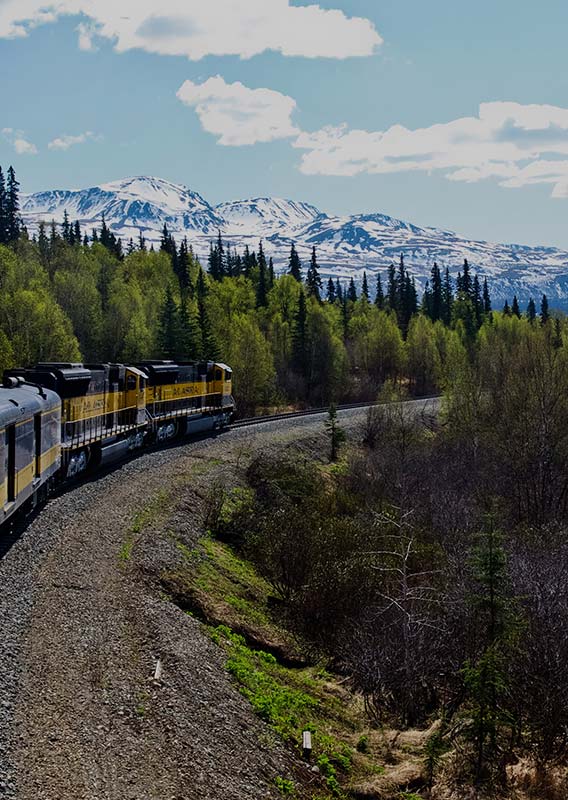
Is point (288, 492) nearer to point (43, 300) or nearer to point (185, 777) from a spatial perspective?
point (185, 777)

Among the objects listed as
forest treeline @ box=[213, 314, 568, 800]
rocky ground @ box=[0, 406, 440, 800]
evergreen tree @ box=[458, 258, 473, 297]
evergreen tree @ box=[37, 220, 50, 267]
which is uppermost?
evergreen tree @ box=[37, 220, 50, 267]

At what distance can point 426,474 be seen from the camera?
3631 cm

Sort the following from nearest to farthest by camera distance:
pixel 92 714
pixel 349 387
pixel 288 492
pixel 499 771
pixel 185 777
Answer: pixel 185 777 → pixel 92 714 → pixel 499 771 → pixel 288 492 → pixel 349 387

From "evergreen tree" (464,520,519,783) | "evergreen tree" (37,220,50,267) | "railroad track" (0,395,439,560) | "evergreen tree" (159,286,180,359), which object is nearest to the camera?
"evergreen tree" (464,520,519,783)

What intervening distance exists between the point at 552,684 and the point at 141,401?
21.7 metres

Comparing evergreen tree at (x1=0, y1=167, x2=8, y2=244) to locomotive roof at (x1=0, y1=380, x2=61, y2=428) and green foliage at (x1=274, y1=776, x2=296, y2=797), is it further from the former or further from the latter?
green foliage at (x1=274, y1=776, x2=296, y2=797)

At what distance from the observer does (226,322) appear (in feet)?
235

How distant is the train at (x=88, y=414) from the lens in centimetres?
1669

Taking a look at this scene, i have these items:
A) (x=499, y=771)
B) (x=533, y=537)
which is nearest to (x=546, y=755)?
(x=499, y=771)

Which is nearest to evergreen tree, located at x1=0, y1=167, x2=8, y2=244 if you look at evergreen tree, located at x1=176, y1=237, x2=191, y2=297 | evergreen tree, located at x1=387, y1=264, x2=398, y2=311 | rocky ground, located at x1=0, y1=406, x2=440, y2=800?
evergreen tree, located at x1=176, y1=237, x2=191, y2=297

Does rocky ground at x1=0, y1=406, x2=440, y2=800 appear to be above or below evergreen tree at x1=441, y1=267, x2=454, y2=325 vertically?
below

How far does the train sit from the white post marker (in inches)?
293

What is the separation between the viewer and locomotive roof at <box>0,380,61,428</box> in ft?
51.0

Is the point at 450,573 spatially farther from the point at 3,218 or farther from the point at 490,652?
the point at 3,218
